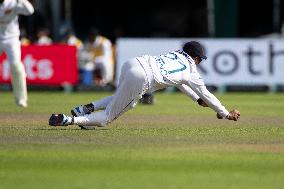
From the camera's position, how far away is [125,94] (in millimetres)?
10430

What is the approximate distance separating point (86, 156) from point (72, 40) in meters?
16.4

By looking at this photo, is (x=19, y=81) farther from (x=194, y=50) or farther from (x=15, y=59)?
(x=194, y=50)

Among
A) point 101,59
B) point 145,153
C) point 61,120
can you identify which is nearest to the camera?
point 145,153

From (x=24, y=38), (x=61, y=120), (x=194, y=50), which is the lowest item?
(x=61, y=120)

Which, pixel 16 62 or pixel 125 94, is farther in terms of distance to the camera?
pixel 16 62

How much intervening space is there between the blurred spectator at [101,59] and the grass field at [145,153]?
393 inches

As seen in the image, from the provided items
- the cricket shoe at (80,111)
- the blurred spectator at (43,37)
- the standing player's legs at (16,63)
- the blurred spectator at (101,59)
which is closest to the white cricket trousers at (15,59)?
the standing player's legs at (16,63)

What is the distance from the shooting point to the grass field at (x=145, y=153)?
7316 millimetres

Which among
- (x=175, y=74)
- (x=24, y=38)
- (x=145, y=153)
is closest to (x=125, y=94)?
(x=175, y=74)

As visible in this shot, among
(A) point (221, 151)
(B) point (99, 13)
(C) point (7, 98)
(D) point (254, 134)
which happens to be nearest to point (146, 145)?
(A) point (221, 151)

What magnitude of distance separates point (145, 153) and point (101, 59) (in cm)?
1574

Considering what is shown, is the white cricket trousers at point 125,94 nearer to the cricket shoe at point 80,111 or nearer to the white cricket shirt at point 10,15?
the cricket shoe at point 80,111

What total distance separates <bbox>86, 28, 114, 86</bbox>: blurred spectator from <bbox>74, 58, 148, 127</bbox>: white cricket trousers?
13.0 meters

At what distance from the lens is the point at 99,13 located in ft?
98.5
